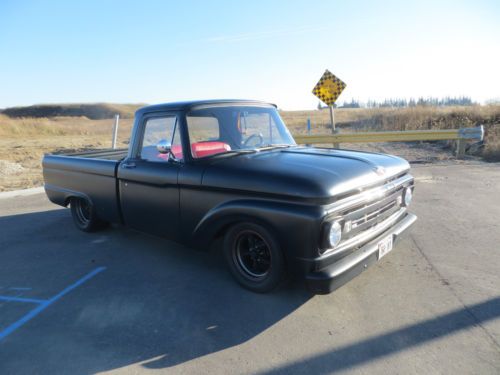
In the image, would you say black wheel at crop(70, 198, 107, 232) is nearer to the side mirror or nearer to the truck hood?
the side mirror

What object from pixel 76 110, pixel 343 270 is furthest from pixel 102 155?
pixel 76 110

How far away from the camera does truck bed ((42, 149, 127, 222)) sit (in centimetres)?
451

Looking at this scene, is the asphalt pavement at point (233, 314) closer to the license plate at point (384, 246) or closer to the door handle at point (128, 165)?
the license plate at point (384, 246)

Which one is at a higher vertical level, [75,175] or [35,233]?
[75,175]

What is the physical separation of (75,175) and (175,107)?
222 centimetres

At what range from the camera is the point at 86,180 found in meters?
4.88

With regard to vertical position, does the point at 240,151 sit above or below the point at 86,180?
above

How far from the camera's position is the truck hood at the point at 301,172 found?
277cm

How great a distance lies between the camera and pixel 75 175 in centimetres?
509

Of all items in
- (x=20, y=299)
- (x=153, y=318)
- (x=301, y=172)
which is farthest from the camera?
(x=20, y=299)

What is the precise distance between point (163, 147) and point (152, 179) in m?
0.40

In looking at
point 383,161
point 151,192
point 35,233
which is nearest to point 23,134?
point 35,233

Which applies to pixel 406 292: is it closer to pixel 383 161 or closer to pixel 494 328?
pixel 494 328

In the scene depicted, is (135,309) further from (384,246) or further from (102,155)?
(102,155)
